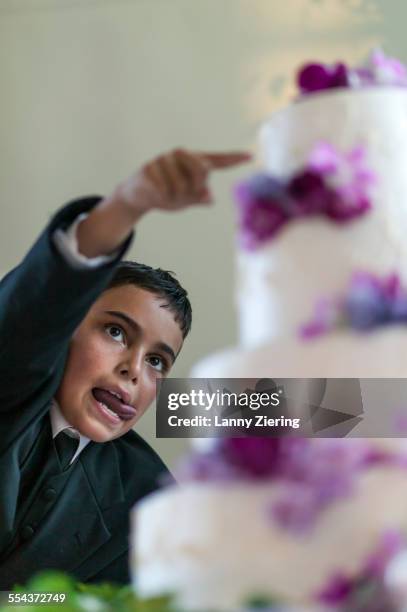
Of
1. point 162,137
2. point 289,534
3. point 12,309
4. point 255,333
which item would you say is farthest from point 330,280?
point 162,137

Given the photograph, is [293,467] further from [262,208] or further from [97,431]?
[97,431]

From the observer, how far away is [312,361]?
718 millimetres

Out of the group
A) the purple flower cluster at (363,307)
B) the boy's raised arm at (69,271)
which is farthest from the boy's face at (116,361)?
the purple flower cluster at (363,307)

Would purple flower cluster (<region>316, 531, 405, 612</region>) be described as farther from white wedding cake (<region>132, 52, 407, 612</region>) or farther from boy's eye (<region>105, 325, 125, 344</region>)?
boy's eye (<region>105, 325, 125, 344</region>)

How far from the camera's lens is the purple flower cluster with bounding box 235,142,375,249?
76cm

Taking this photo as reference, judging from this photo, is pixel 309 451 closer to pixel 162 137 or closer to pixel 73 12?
pixel 162 137

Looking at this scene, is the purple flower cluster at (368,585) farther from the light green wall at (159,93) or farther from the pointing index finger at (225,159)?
the light green wall at (159,93)

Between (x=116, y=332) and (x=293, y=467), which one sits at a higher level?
(x=116, y=332)

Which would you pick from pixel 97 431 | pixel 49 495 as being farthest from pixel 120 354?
pixel 49 495

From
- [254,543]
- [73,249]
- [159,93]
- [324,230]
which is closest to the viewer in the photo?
[254,543]

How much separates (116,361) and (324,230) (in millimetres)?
713

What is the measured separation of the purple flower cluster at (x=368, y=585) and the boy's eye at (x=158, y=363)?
873 millimetres

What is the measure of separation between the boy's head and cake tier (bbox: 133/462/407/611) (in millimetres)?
714

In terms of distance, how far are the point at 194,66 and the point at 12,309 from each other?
1387 mm
